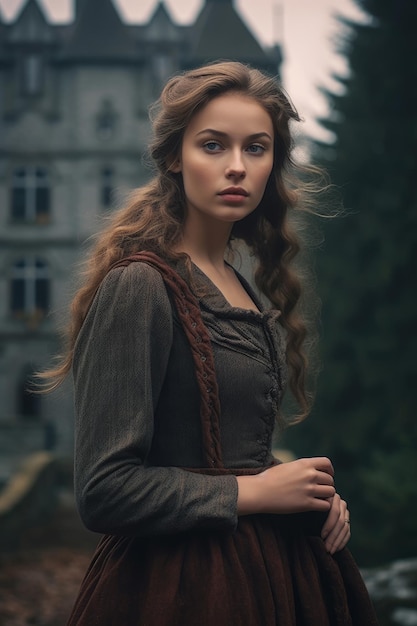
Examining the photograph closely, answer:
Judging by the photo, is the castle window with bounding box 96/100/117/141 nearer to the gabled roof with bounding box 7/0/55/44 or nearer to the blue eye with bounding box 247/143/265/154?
the gabled roof with bounding box 7/0/55/44

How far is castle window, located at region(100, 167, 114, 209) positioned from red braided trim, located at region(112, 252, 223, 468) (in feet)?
87.2

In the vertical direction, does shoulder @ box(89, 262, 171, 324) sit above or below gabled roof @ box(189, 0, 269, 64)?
above

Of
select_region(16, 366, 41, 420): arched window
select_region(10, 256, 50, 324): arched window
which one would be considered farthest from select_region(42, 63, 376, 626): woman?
select_region(10, 256, 50, 324): arched window

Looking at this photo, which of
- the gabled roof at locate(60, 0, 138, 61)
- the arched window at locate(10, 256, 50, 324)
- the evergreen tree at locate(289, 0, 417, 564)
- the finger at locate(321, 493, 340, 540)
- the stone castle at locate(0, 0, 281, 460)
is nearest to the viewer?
the finger at locate(321, 493, 340, 540)

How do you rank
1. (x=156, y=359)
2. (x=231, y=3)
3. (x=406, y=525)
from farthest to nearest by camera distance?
1. (x=231, y=3)
2. (x=406, y=525)
3. (x=156, y=359)

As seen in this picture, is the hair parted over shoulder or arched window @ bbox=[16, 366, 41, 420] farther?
arched window @ bbox=[16, 366, 41, 420]

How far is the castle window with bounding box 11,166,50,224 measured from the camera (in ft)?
95.1

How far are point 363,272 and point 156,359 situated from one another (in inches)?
658

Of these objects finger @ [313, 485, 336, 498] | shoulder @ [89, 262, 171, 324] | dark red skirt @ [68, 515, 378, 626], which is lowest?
dark red skirt @ [68, 515, 378, 626]

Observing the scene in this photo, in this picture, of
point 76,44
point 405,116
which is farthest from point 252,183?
point 76,44

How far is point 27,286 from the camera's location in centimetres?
2872

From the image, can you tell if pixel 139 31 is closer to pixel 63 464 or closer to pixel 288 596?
pixel 63 464

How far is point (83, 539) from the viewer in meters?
14.7

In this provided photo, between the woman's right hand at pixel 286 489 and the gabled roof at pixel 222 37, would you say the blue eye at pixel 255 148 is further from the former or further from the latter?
the gabled roof at pixel 222 37
